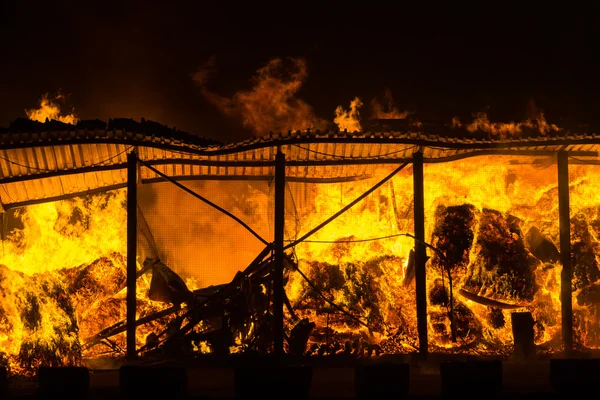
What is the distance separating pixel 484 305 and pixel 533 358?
1.54 meters

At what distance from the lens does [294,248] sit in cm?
1293

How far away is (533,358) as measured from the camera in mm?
12047

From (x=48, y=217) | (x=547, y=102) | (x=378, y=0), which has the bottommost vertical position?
(x=48, y=217)

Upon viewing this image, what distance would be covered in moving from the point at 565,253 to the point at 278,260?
4.95 meters

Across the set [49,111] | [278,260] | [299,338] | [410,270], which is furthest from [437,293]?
[49,111]

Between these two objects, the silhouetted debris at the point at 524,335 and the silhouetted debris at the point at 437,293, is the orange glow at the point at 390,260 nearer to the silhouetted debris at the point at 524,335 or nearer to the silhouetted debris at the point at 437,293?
the silhouetted debris at the point at 437,293

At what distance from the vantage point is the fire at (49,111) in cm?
1714

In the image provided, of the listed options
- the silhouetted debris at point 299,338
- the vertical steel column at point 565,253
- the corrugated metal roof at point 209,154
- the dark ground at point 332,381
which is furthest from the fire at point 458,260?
the dark ground at point 332,381

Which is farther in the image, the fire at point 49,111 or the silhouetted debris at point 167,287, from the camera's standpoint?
the fire at point 49,111

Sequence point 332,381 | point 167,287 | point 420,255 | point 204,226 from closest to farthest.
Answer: point 332,381 → point 420,255 → point 167,287 → point 204,226

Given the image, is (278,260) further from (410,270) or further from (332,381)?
(410,270)

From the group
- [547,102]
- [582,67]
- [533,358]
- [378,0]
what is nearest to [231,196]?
[533,358]

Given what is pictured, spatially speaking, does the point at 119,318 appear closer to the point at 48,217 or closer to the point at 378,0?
the point at 48,217

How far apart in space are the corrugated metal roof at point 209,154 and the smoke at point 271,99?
6.85 meters
